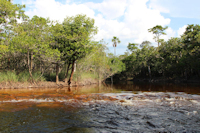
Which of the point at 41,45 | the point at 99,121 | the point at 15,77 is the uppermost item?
the point at 41,45

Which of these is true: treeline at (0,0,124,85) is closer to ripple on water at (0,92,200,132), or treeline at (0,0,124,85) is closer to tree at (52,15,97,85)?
tree at (52,15,97,85)

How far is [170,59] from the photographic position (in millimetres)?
41875

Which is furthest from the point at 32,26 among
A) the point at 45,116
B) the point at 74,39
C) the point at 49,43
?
the point at 45,116

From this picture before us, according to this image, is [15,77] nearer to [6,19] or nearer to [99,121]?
[6,19]

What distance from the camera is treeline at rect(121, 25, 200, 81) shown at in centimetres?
3462

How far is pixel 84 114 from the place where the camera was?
830 cm

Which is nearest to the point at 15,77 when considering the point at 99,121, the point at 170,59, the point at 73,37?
the point at 73,37

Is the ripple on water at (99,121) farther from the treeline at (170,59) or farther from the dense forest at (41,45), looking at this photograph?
the treeline at (170,59)

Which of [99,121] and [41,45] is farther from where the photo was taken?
[41,45]

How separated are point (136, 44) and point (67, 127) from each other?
5033cm

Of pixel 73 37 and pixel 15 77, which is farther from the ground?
pixel 73 37

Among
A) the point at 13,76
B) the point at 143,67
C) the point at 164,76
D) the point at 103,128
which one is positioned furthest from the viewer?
the point at 143,67

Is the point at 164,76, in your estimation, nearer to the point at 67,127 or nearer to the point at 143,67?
the point at 143,67

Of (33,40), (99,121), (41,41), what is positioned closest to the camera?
(99,121)
